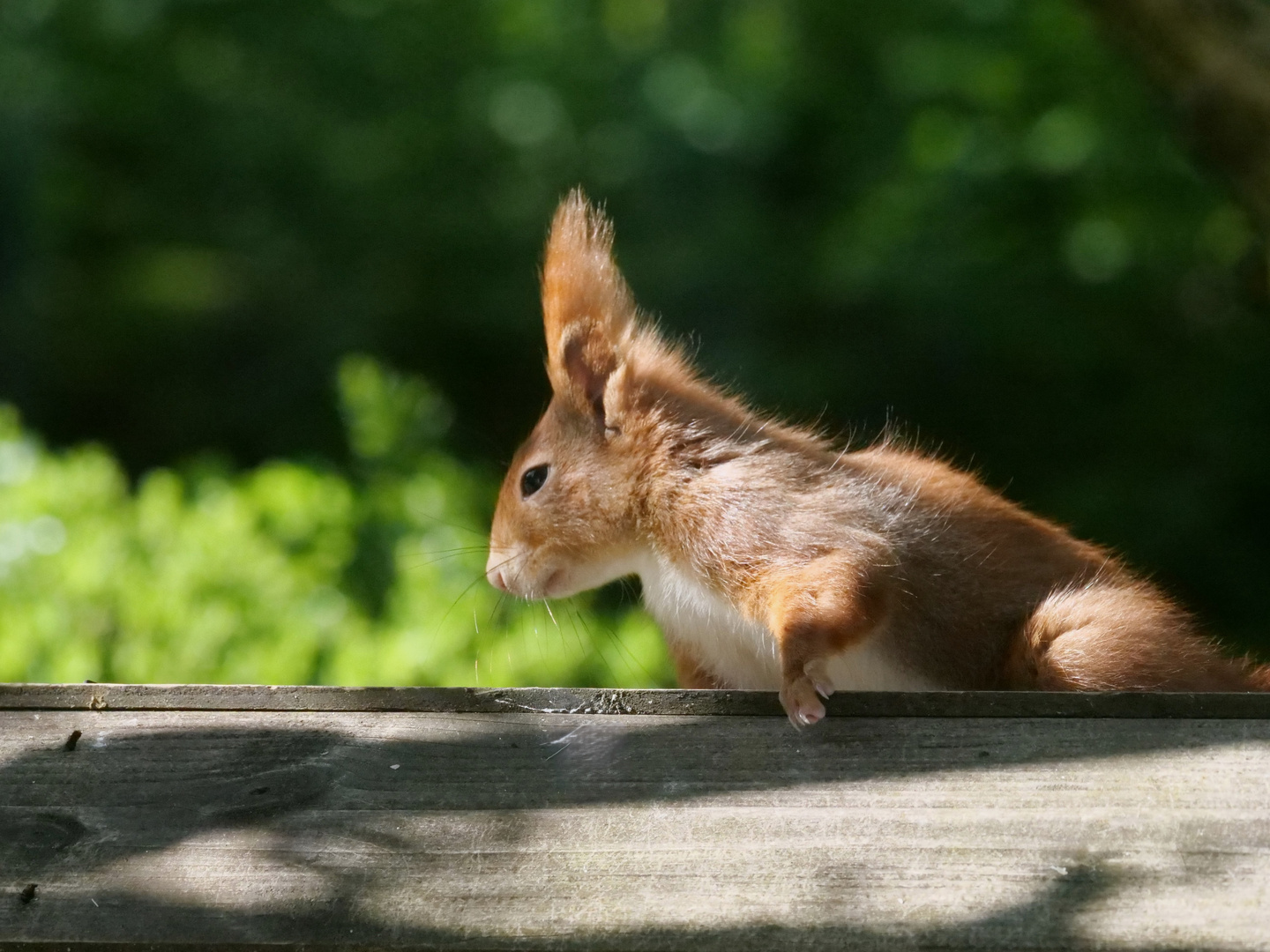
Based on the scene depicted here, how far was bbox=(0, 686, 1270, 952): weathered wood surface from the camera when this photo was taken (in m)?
1.35

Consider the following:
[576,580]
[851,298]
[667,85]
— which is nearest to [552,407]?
[576,580]

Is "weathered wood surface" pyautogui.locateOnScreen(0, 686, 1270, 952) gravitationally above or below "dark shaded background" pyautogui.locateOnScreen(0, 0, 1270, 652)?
above

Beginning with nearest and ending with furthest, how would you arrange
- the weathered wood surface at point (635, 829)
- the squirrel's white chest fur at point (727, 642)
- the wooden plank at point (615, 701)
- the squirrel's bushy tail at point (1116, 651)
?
the weathered wood surface at point (635, 829) < the wooden plank at point (615, 701) < the squirrel's bushy tail at point (1116, 651) < the squirrel's white chest fur at point (727, 642)

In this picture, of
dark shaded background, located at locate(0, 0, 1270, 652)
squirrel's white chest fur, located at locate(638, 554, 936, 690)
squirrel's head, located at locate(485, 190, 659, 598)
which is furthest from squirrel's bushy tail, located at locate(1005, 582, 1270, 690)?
dark shaded background, located at locate(0, 0, 1270, 652)

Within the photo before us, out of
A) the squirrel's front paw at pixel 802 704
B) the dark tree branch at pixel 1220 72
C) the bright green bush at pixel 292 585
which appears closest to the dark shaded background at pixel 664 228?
the bright green bush at pixel 292 585

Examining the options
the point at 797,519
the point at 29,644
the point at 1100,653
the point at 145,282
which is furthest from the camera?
the point at 145,282

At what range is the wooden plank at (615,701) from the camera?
1506mm

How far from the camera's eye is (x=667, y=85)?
6199 millimetres

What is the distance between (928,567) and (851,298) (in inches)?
150

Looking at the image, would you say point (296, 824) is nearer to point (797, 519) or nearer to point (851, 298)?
point (797, 519)

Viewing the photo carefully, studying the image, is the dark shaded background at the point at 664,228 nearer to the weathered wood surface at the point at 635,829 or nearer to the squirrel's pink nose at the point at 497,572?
the squirrel's pink nose at the point at 497,572

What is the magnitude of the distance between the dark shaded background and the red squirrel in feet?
8.80

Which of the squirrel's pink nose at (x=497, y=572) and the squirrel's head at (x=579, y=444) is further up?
the squirrel's head at (x=579, y=444)

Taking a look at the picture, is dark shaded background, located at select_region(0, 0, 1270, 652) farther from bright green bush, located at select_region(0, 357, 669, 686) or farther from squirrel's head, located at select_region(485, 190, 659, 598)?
squirrel's head, located at select_region(485, 190, 659, 598)
